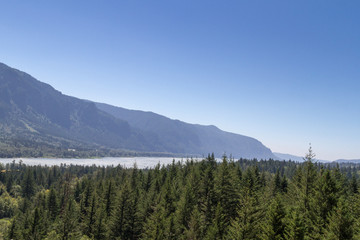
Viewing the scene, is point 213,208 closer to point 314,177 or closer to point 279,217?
point 314,177

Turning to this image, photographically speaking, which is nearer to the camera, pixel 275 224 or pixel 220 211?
pixel 275 224

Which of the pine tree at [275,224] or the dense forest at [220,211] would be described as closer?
the pine tree at [275,224]

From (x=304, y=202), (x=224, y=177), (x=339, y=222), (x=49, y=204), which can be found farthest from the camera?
(x=49, y=204)

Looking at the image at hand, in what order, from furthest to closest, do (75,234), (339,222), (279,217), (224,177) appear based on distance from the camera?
1. (75,234)
2. (224,177)
3. (279,217)
4. (339,222)

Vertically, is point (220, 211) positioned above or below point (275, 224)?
below

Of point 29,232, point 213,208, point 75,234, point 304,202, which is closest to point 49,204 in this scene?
point 29,232

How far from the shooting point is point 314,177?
50812 mm

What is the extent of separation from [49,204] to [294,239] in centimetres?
10854

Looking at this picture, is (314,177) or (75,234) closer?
(314,177)

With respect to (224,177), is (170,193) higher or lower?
lower

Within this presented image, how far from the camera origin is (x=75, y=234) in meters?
68.6

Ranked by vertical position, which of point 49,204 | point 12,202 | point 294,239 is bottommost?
point 12,202

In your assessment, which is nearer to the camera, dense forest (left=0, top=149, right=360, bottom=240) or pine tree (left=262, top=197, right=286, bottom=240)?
pine tree (left=262, top=197, right=286, bottom=240)

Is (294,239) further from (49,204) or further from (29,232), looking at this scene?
(49,204)
